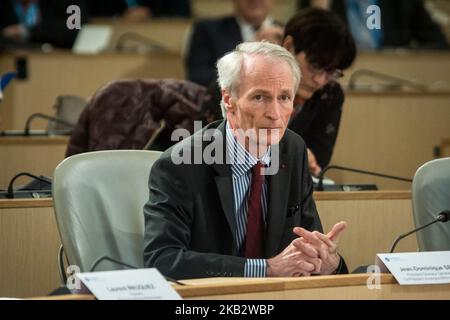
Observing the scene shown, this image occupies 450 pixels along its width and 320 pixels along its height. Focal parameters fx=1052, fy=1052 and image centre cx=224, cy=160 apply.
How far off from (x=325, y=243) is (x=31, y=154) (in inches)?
89.7

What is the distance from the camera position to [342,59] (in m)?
4.04

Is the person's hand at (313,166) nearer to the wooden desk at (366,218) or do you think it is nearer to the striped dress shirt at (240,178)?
the wooden desk at (366,218)

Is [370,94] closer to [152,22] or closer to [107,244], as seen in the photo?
[152,22]

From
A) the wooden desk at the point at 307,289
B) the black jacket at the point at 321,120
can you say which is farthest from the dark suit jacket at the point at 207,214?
the black jacket at the point at 321,120

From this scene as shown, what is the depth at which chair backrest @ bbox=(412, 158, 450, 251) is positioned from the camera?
3158 millimetres

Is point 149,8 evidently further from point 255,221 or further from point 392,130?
point 255,221

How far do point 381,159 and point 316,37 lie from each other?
210 centimetres

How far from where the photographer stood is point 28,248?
349 centimetres

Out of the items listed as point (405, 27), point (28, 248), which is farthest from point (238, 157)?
point (405, 27)

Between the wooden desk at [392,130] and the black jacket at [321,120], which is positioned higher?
the black jacket at [321,120]

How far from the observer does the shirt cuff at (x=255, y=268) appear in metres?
2.78

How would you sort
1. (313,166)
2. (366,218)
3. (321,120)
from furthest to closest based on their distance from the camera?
(321,120), (313,166), (366,218)

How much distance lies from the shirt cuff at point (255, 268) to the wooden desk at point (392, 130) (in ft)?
10.4
